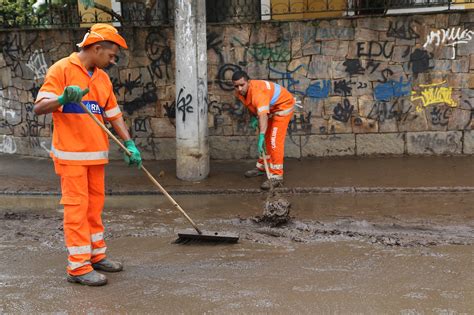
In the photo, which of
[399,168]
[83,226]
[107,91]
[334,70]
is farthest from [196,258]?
[334,70]

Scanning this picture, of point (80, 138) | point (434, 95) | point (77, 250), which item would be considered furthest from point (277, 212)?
point (434, 95)

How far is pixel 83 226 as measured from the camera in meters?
4.12

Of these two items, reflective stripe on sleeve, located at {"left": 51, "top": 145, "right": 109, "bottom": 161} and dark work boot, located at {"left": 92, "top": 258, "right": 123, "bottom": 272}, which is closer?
reflective stripe on sleeve, located at {"left": 51, "top": 145, "right": 109, "bottom": 161}

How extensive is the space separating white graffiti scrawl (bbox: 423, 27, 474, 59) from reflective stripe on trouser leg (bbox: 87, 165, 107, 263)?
5.83m

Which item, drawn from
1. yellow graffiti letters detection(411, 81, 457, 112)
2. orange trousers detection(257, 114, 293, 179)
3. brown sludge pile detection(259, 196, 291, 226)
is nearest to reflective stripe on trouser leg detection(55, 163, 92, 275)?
brown sludge pile detection(259, 196, 291, 226)

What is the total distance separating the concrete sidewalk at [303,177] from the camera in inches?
275

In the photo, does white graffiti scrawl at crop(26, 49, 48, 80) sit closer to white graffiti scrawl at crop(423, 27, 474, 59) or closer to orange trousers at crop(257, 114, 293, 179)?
orange trousers at crop(257, 114, 293, 179)

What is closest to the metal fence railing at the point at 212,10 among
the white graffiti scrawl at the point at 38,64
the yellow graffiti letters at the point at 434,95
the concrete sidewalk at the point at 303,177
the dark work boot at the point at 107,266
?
the white graffiti scrawl at the point at 38,64

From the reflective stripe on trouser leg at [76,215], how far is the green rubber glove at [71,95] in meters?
0.52

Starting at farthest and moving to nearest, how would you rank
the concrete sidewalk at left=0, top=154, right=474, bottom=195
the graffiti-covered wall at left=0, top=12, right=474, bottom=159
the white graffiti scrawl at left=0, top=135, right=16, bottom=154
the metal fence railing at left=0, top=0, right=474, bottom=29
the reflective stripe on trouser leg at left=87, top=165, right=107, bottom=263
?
the white graffiti scrawl at left=0, top=135, right=16, bottom=154 < the metal fence railing at left=0, top=0, right=474, bottom=29 < the graffiti-covered wall at left=0, top=12, right=474, bottom=159 < the concrete sidewalk at left=0, top=154, right=474, bottom=195 < the reflective stripe on trouser leg at left=87, top=165, right=107, bottom=263

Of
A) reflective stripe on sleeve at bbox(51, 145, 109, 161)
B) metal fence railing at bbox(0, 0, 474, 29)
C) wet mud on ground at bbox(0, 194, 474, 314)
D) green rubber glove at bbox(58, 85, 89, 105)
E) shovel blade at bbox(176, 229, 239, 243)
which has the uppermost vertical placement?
metal fence railing at bbox(0, 0, 474, 29)

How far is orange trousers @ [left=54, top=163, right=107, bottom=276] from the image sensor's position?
4047mm

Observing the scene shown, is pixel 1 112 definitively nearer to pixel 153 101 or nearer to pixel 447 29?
pixel 153 101

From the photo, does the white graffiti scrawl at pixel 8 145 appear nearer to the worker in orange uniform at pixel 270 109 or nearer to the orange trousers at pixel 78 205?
the worker in orange uniform at pixel 270 109
